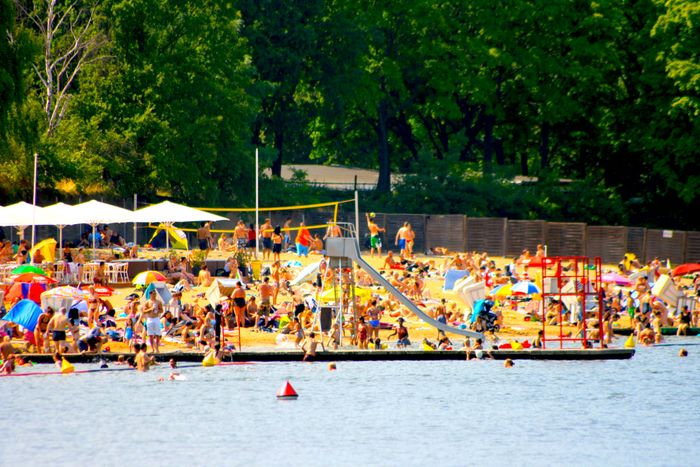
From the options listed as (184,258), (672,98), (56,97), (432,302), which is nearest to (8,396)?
(184,258)

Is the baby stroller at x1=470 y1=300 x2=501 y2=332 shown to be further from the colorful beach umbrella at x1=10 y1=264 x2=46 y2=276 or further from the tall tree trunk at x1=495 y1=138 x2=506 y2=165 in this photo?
the tall tree trunk at x1=495 y1=138 x2=506 y2=165

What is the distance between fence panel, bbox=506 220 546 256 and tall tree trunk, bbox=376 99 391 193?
14.4 m

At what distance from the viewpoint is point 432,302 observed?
43.6m

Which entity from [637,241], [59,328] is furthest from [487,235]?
[59,328]

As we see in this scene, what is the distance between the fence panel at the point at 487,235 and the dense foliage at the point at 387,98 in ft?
20.0

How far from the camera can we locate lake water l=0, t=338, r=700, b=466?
29828mm

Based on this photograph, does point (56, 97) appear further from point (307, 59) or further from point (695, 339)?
point (695, 339)

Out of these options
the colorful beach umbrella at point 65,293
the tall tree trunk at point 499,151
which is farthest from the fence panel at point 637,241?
the colorful beach umbrella at point 65,293

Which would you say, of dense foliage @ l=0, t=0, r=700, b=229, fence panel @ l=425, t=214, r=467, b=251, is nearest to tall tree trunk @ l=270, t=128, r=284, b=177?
dense foliage @ l=0, t=0, r=700, b=229

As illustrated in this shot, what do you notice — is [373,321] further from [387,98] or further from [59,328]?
[387,98]

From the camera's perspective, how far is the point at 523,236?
58844 millimetres

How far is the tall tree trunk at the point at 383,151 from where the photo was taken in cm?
7438

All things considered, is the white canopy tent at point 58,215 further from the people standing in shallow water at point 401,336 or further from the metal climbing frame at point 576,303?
the metal climbing frame at point 576,303

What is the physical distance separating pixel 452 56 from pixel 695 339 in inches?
1384
